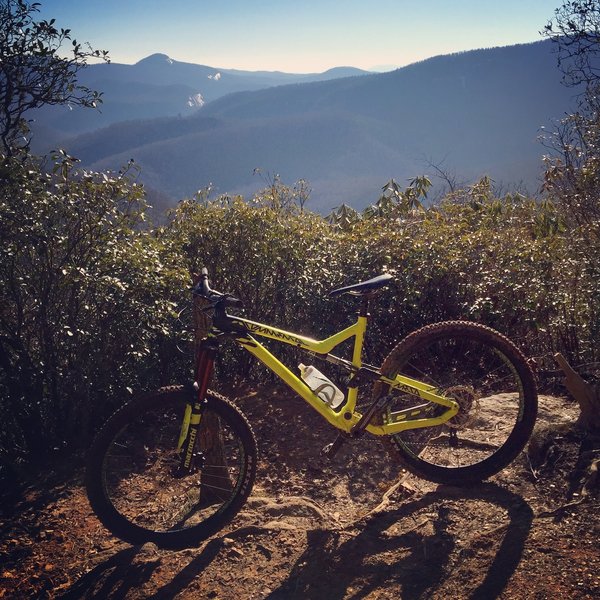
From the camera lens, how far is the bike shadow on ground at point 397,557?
2775mm

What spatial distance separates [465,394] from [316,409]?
1.08 metres

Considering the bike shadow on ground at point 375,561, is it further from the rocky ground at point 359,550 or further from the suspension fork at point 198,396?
the suspension fork at point 198,396

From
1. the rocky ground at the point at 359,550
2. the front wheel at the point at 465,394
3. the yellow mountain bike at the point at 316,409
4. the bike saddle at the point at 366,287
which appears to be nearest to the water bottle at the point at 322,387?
the yellow mountain bike at the point at 316,409

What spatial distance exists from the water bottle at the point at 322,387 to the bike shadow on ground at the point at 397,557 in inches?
30.4

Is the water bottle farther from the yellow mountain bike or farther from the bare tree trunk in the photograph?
the bare tree trunk

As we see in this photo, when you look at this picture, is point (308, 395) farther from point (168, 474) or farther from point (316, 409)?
point (168, 474)

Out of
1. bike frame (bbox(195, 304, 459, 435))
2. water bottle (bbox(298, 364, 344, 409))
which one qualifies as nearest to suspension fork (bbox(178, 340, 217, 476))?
bike frame (bbox(195, 304, 459, 435))

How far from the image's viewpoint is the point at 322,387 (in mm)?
3523

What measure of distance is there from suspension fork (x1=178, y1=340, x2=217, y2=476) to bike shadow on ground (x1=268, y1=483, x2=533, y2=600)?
3.23 ft

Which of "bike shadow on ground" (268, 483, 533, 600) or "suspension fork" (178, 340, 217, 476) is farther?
"suspension fork" (178, 340, 217, 476)

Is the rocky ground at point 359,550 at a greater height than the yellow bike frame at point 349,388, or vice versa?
the yellow bike frame at point 349,388

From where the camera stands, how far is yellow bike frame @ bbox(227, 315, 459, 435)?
331 centimetres

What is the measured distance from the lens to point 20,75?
15.3 feet

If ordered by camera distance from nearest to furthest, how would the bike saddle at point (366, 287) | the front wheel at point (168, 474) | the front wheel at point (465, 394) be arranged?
1. the front wheel at point (168, 474)
2. the bike saddle at point (366, 287)
3. the front wheel at point (465, 394)
